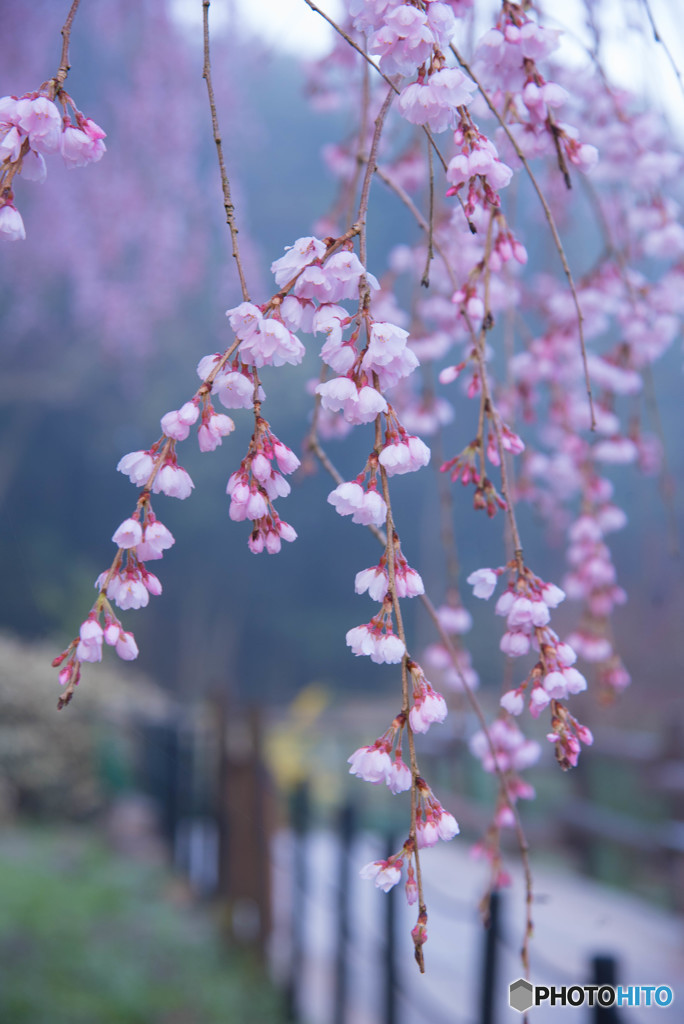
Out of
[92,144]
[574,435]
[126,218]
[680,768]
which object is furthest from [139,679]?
[92,144]

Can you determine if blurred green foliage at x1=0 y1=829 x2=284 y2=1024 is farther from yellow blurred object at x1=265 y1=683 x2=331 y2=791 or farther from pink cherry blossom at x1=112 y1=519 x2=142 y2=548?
pink cherry blossom at x1=112 y1=519 x2=142 y2=548

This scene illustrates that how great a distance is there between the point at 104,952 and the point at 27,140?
2378 millimetres

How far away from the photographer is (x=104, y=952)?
2277 millimetres

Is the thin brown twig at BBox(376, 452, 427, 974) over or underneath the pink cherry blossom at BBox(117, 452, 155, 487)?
underneath

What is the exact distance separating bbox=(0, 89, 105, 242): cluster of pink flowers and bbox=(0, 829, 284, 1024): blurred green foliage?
2.04 metres

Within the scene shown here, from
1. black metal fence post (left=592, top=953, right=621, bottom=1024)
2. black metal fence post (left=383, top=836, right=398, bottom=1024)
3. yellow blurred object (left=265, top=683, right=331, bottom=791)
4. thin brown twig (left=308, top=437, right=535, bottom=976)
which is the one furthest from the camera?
yellow blurred object (left=265, top=683, right=331, bottom=791)

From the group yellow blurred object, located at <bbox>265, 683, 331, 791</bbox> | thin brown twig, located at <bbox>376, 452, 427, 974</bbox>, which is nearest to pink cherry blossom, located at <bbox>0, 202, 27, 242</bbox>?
thin brown twig, located at <bbox>376, 452, 427, 974</bbox>

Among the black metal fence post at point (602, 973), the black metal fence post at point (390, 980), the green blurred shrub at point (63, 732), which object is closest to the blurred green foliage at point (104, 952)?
the green blurred shrub at point (63, 732)

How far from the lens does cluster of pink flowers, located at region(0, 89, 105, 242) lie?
44 cm

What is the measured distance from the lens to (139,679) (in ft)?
10.9

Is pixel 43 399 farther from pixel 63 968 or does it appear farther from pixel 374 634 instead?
pixel 374 634

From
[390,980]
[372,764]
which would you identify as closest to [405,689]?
[372,764]

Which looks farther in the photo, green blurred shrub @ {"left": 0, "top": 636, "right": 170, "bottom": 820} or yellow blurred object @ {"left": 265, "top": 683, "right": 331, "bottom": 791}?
yellow blurred object @ {"left": 265, "top": 683, "right": 331, "bottom": 791}

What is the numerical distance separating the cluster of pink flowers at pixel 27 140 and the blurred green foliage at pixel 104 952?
204 centimetres
